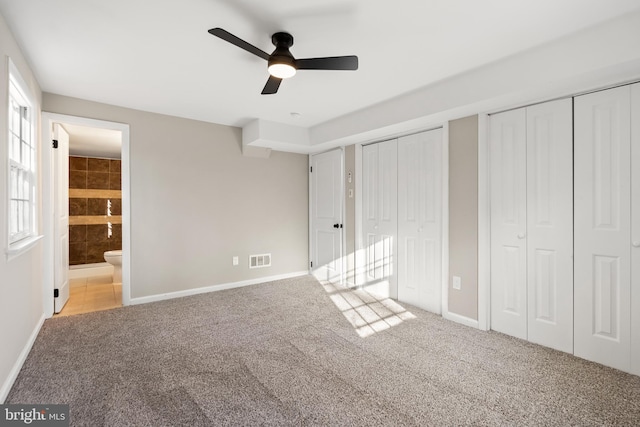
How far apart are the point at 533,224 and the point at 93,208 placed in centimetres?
657

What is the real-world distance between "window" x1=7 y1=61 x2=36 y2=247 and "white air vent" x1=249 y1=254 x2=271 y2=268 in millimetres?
2463

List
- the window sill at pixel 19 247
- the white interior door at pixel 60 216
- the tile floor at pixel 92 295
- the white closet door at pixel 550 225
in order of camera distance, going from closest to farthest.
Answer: the window sill at pixel 19 247
the white closet door at pixel 550 225
the white interior door at pixel 60 216
the tile floor at pixel 92 295

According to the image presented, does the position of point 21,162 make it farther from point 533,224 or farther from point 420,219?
point 533,224

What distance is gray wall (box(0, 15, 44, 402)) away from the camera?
194 centimetres

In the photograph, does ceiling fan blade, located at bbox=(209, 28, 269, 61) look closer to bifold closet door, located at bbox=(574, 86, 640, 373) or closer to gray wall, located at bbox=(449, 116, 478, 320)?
gray wall, located at bbox=(449, 116, 478, 320)

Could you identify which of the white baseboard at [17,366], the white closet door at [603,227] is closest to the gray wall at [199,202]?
the white baseboard at [17,366]

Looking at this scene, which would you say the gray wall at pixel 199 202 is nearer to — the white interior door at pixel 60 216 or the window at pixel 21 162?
the white interior door at pixel 60 216

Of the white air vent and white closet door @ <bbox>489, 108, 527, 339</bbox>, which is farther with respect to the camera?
the white air vent

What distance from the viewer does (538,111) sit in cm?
261

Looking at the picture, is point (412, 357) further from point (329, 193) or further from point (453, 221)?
point (329, 193)

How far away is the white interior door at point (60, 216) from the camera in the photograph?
11.0 ft

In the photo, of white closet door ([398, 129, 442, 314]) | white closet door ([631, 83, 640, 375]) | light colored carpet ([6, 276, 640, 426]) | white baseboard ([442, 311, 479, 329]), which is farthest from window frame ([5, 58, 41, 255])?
white closet door ([631, 83, 640, 375])

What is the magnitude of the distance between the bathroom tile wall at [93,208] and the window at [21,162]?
306 centimetres

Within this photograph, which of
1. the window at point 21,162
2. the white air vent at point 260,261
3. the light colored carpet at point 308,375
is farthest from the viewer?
the white air vent at point 260,261
